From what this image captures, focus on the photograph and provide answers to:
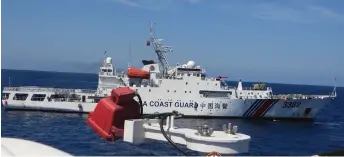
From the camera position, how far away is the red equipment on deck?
317 centimetres

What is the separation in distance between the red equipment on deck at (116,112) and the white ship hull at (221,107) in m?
22.6

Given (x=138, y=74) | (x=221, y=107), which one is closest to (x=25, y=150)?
(x=221, y=107)

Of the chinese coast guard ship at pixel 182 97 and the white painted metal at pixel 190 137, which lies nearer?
the white painted metal at pixel 190 137

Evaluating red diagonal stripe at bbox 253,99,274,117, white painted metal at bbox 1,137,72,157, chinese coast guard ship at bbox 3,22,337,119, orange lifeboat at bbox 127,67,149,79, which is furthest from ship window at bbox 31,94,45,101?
white painted metal at bbox 1,137,72,157

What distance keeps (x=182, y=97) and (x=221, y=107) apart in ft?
8.82

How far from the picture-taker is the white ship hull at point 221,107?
26.2 m

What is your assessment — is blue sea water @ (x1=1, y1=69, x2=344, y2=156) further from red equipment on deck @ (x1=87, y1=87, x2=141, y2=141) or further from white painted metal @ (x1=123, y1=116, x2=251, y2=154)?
white painted metal @ (x1=123, y1=116, x2=251, y2=154)

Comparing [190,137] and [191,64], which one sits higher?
[191,64]

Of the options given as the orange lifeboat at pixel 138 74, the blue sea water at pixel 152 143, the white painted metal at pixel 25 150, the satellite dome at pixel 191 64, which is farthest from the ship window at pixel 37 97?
the white painted metal at pixel 25 150

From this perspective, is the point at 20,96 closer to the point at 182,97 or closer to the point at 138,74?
the point at 138,74

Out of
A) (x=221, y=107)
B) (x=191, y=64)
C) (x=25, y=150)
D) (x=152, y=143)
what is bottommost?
(x=152, y=143)

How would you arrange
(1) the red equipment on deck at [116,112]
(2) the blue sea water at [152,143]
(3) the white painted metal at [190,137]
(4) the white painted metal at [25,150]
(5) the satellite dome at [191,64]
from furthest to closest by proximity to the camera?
1. (5) the satellite dome at [191,64]
2. (2) the blue sea water at [152,143]
3. (1) the red equipment on deck at [116,112]
4. (3) the white painted metal at [190,137]
5. (4) the white painted metal at [25,150]

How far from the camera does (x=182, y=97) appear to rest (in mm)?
26234

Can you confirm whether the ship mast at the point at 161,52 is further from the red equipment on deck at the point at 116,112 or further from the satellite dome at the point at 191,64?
the red equipment on deck at the point at 116,112
